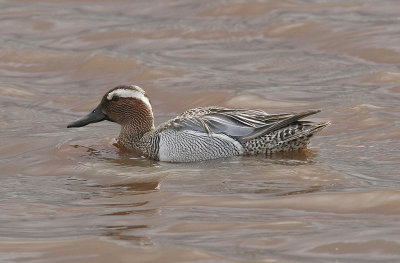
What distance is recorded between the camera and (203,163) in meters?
10.7

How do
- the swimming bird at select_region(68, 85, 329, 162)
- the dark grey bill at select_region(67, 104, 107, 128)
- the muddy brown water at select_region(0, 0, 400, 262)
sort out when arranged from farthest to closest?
the dark grey bill at select_region(67, 104, 107, 128) < the swimming bird at select_region(68, 85, 329, 162) < the muddy brown water at select_region(0, 0, 400, 262)

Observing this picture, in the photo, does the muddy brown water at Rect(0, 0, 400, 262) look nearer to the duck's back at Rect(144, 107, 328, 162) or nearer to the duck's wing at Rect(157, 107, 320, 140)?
the duck's back at Rect(144, 107, 328, 162)

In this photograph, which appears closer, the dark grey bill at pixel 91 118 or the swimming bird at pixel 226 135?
the swimming bird at pixel 226 135

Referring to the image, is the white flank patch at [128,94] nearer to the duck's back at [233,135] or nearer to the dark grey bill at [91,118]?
the dark grey bill at [91,118]

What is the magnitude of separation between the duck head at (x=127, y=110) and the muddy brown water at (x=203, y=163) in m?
0.31

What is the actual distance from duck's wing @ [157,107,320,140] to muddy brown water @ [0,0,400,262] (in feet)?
1.04

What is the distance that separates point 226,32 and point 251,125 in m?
5.69

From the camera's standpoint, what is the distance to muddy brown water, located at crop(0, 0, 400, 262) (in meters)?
7.96

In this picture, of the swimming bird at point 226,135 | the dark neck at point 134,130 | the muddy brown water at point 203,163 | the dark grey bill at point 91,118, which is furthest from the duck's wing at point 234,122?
the dark grey bill at point 91,118

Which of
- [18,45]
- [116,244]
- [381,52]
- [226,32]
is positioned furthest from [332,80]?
[116,244]

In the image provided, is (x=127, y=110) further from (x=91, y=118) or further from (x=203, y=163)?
(x=203, y=163)

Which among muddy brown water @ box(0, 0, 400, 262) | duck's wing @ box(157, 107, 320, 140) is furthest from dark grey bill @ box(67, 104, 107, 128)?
duck's wing @ box(157, 107, 320, 140)

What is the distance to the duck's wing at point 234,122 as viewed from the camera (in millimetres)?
10711

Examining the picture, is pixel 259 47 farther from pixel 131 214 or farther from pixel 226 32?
pixel 131 214
